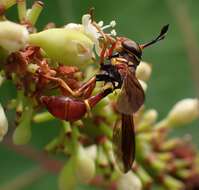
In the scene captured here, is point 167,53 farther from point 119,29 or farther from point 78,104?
point 78,104

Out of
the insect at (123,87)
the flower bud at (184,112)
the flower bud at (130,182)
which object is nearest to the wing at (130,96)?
the insect at (123,87)

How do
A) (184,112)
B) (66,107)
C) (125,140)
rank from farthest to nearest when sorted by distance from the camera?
(184,112), (125,140), (66,107)

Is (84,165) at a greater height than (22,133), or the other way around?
(22,133)

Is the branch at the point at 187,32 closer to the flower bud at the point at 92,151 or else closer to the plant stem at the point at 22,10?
the flower bud at the point at 92,151

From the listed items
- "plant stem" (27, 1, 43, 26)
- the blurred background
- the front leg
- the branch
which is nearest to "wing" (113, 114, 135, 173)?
the front leg

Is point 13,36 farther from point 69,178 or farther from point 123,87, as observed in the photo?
point 69,178

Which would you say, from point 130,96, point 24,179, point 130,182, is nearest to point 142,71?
point 130,96
